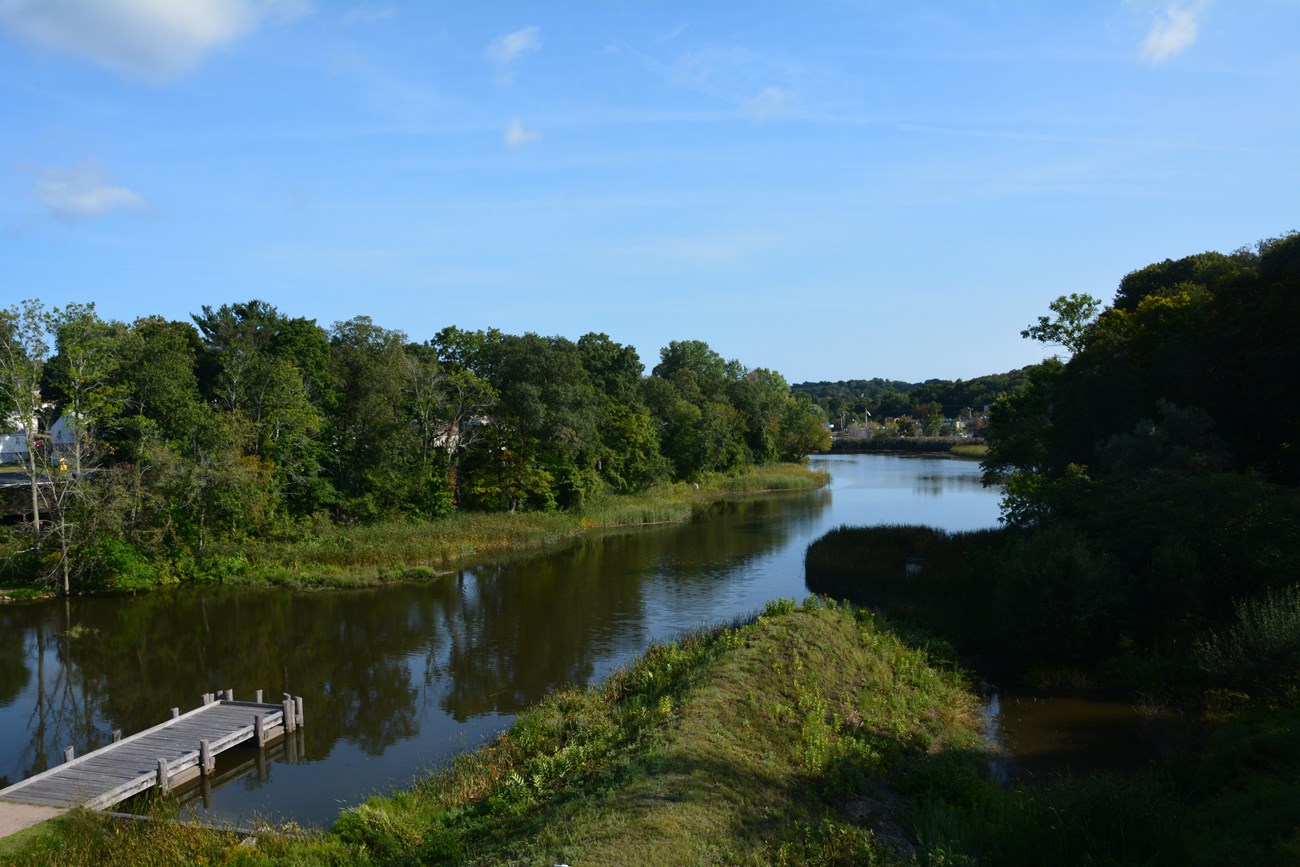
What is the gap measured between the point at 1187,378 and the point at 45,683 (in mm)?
32715

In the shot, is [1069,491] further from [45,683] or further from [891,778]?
[45,683]

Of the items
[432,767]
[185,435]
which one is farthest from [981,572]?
[185,435]

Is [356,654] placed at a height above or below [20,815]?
below

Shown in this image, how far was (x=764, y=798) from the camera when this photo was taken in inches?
432

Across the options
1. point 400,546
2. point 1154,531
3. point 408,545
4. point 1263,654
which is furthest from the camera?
point 408,545

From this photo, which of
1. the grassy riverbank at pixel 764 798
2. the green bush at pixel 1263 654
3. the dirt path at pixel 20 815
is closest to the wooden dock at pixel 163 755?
the dirt path at pixel 20 815

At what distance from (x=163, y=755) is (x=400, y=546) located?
2043 centimetres

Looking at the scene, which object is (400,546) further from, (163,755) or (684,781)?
(684,781)

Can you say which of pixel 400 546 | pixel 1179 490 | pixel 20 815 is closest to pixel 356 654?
pixel 20 815

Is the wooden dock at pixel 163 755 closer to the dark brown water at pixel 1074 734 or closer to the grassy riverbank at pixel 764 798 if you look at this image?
the grassy riverbank at pixel 764 798

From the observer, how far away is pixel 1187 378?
2506 centimetres

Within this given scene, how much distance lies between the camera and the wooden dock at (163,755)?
13781mm

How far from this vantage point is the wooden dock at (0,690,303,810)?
13.8 meters

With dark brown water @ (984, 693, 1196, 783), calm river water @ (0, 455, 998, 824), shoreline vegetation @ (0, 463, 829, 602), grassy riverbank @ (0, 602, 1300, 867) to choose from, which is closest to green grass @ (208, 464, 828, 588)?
shoreline vegetation @ (0, 463, 829, 602)
